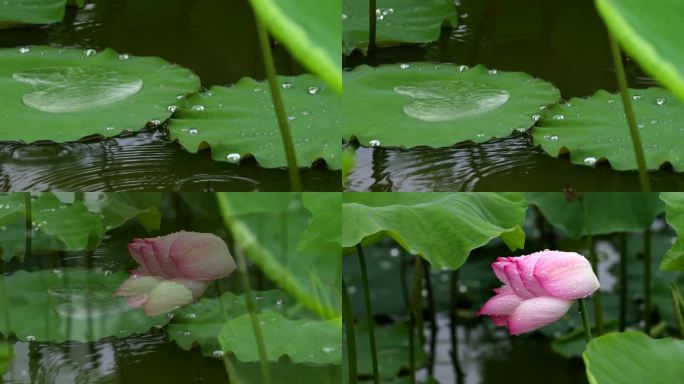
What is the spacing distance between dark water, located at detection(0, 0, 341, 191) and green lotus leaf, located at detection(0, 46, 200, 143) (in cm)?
3

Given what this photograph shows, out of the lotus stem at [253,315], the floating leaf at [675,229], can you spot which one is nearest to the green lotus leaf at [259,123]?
the lotus stem at [253,315]

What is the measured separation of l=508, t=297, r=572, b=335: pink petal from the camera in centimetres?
85

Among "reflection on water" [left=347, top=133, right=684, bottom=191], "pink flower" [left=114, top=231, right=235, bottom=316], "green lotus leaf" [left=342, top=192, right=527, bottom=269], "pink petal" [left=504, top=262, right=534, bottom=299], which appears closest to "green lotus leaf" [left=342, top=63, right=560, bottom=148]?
"reflection on water" [left=347, top=133, right=684, bottom=191]

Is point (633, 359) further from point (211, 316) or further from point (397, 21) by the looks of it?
point (397, 21)

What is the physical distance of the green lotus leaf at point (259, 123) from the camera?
51.0 inches

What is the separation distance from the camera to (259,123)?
1368 millimetres

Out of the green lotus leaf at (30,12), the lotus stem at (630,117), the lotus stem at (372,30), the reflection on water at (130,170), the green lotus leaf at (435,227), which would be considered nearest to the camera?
the green lotus leaf at (435,227)

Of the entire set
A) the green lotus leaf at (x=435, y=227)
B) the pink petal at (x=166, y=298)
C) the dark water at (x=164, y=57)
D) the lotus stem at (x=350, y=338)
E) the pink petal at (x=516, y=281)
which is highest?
the pink petal at (x=516, y=281)

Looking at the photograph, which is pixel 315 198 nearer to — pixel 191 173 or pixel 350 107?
pixel 191 173

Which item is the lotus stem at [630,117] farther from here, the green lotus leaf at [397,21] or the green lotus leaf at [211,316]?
the green lotus leaf at [397,21]

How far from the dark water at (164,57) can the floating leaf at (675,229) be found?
404 mm

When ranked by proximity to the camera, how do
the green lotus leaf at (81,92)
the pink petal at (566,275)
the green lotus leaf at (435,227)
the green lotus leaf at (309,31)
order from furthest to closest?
the green lotus leaf at (81,92), the green lotus leaf at (435,227), the pink petal at (566,275), the green lotus leaf at (309,31)

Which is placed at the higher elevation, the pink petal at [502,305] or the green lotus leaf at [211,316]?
the pink petal at [502,305]

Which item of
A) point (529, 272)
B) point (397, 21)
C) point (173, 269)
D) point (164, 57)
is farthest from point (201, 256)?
point (397, 21)
